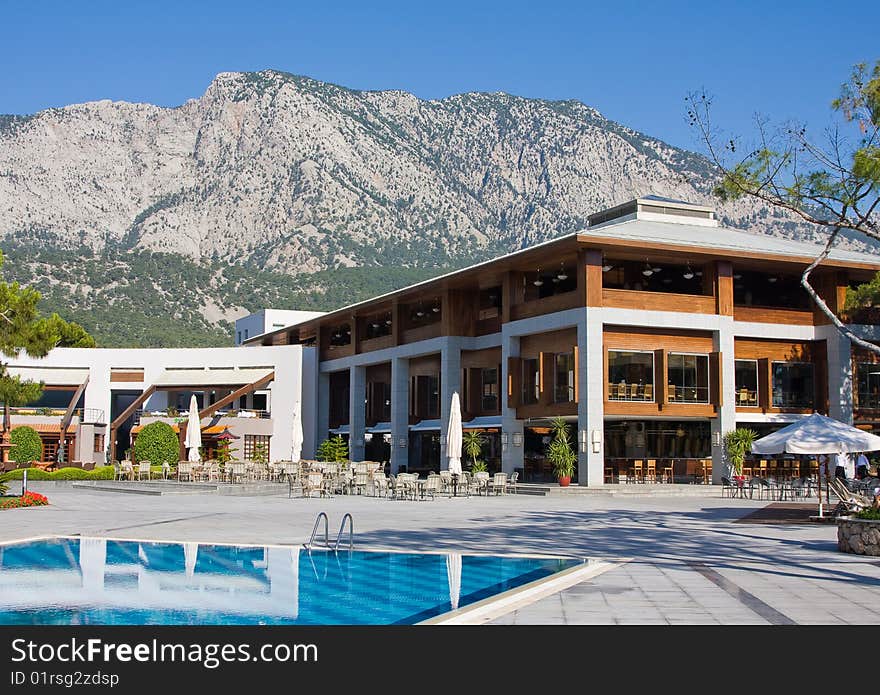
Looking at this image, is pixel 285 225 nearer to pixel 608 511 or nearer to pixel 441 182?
pixel 441 182

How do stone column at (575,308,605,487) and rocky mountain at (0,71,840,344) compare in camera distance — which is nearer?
stone column at (575,308,605,487)

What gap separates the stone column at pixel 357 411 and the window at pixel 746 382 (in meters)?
21.1

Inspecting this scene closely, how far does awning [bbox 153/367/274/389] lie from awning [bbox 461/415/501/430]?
648 inches

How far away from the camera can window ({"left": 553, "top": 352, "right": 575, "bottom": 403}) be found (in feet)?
116

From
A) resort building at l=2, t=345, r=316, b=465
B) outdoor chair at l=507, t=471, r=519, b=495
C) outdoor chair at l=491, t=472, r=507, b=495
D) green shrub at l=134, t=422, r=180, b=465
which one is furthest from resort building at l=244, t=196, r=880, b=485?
green shrub at l=134, t=422, r=180, b=465

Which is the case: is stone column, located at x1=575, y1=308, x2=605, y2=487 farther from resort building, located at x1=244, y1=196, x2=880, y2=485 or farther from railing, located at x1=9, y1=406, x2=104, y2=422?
railing, located at x1=9, y1=406, x2=104, y2=422

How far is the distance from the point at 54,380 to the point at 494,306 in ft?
88.1

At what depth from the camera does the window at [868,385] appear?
38312 millimetres

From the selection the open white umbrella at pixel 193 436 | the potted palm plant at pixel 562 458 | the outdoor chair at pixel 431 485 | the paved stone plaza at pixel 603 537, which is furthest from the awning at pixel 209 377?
the outdoor chair at pixel 431 485

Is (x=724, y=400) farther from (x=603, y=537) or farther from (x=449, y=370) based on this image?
(x=603, y=537)

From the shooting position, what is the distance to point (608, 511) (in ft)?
77.0

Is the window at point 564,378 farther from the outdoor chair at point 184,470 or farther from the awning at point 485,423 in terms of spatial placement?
the outdoor chair at point 184,470

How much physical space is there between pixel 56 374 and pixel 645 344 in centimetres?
3545

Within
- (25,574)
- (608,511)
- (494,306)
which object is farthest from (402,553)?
(494,306)
